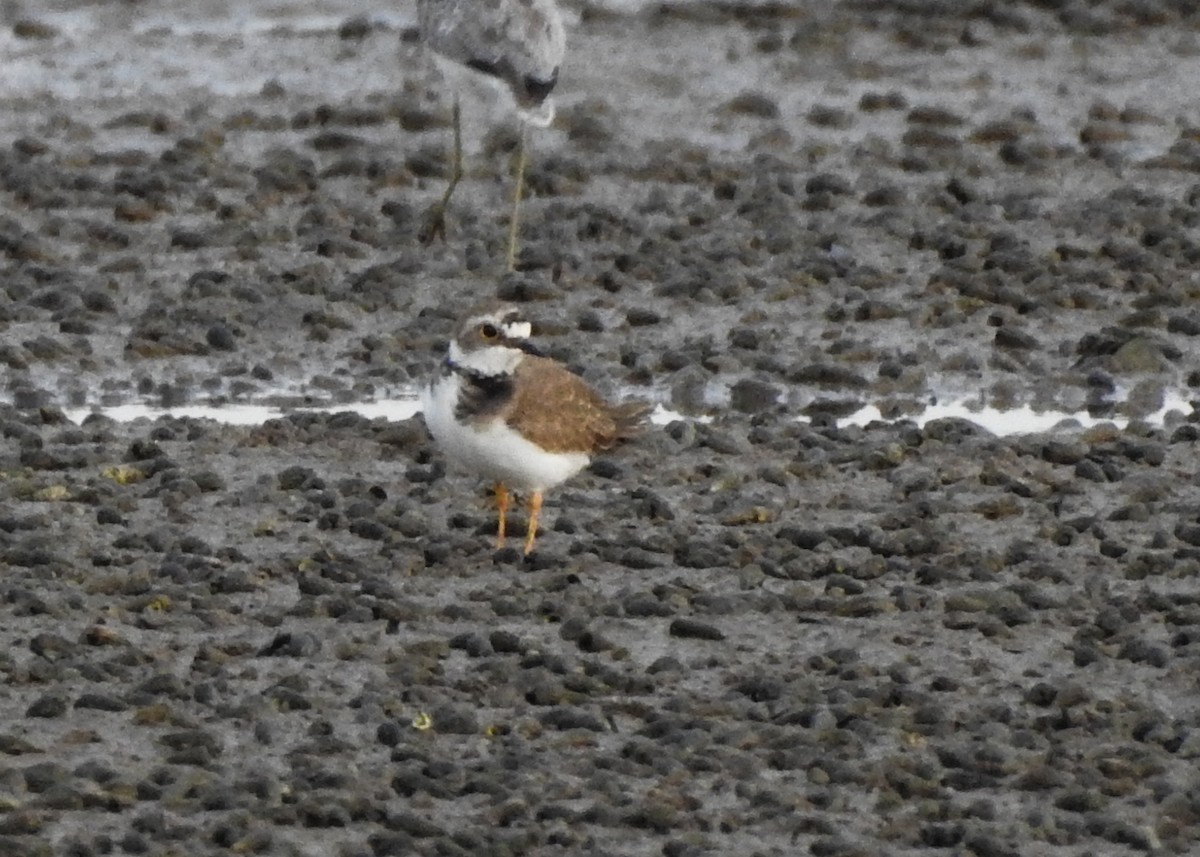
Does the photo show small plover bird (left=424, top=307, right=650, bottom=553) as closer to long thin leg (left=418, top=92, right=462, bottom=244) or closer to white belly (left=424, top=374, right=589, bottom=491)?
white belly (left=424, top=374, right=589, bottom=491)

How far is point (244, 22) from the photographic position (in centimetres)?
2028

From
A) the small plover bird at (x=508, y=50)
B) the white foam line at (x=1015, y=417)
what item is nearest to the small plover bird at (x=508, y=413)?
the white foam line at (x=1015, y=417)

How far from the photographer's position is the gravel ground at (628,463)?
8.40 metres

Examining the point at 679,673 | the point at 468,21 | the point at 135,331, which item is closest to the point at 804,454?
the point at 679,673

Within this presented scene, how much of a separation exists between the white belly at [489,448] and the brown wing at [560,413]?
0.05 meters

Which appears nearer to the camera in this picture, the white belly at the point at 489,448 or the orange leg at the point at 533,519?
the white belly at the point at 489,448

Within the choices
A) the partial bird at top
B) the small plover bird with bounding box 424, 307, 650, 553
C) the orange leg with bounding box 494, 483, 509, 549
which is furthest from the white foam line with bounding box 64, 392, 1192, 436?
the partial bird at top

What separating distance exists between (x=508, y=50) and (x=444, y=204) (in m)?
0.90

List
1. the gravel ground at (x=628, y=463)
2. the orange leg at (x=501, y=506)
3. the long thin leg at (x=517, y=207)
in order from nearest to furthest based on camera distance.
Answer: the gravel ground at (x=628, y=463), the orange leg at (x=501, y=506), the long thin leg at (x=517, y=207)

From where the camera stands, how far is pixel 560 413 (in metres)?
10.5

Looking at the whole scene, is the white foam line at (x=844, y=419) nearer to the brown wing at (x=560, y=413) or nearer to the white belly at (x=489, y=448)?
the brown wing at (x=560, y=413)

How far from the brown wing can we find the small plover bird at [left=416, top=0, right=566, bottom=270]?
13.8 ft

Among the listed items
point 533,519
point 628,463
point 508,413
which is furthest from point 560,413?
point 628,463

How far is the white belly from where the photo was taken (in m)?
10.3
